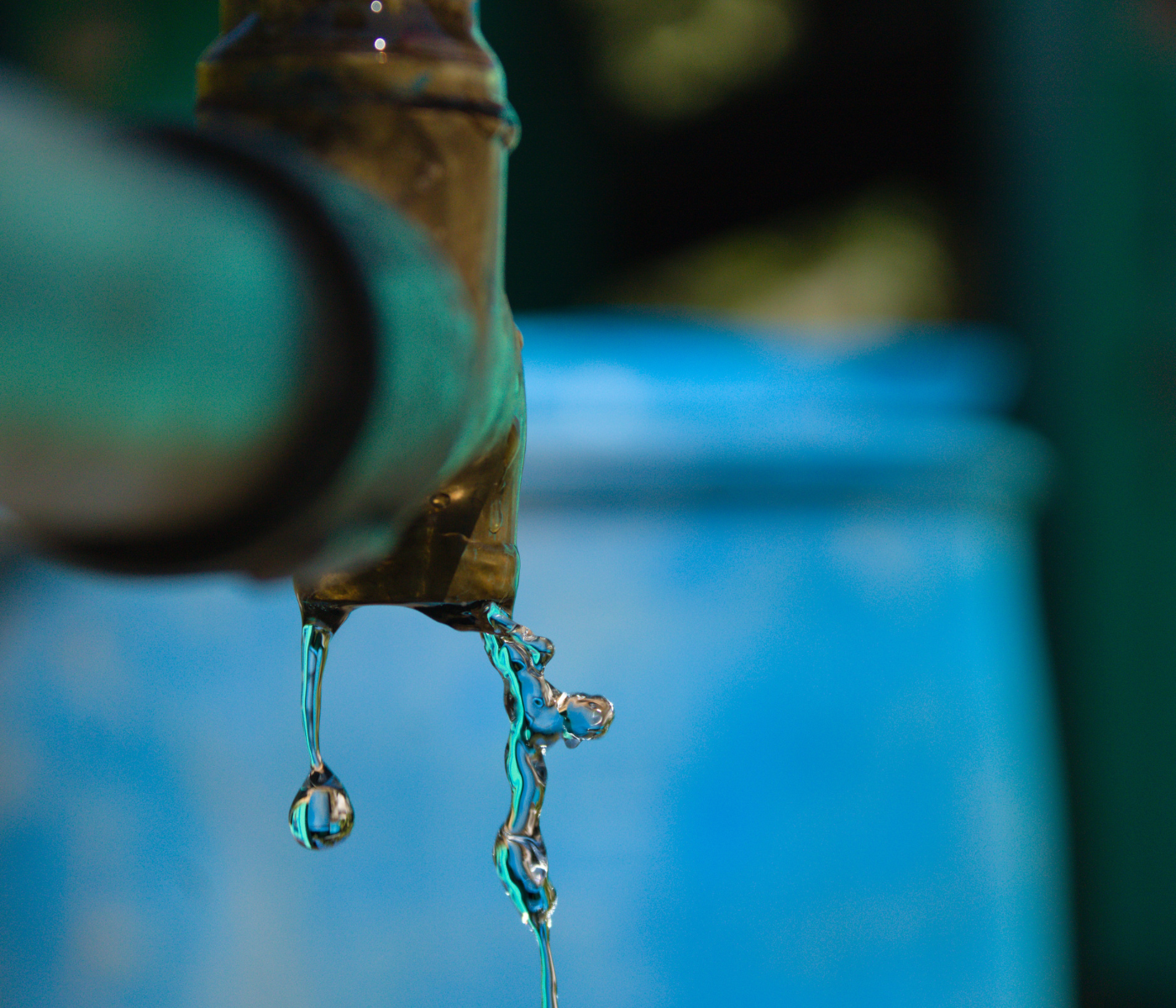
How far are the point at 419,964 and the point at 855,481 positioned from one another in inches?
13.8

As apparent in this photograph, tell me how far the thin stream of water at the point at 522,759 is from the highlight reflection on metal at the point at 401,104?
113mm

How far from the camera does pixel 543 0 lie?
1.58 meters

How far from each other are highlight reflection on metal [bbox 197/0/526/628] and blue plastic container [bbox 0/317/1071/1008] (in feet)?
1.34

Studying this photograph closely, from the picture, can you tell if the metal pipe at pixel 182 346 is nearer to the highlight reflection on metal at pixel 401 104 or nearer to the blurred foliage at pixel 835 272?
the highlight reflection on metal at pixel 401 104

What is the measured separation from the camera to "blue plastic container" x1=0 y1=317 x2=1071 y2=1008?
2.30 ft

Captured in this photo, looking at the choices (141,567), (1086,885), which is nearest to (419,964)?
(141,567)

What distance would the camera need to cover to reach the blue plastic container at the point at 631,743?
2.30 ft

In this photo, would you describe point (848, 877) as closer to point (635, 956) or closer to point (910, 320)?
point (635, 956)

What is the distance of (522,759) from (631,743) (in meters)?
0.29

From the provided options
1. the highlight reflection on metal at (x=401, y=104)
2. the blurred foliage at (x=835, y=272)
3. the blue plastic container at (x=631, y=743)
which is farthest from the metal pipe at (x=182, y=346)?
the blurred foliage at (x=835, y=272)

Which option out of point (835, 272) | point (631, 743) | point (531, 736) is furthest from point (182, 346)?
point (835, 272)

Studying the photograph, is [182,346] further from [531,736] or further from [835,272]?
[835,272]

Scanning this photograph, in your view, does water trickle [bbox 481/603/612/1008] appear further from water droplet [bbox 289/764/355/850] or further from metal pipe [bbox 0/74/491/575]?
metal pipe [bbox 0/74/491/575]

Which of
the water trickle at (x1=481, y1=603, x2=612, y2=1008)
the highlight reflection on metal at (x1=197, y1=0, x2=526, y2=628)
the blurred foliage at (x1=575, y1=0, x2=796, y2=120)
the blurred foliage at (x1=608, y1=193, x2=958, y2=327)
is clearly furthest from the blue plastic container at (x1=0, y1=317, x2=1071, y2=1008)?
the blurred foliage at (x1=575, y1=0, x2=796, y2=120)
